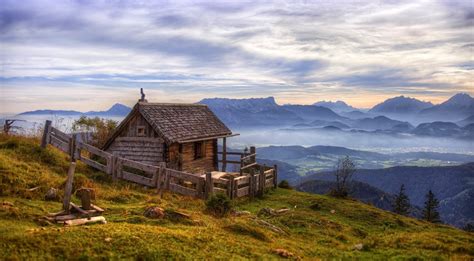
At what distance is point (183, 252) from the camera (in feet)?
32.8

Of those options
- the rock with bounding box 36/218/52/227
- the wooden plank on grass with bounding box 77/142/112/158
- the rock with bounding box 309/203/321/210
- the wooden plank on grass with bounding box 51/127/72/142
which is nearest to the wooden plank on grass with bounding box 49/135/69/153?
the wooden plank on grass with bounding box 51/127/72/142

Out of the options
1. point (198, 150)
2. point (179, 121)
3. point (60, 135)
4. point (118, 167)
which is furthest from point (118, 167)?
point (198, 150)

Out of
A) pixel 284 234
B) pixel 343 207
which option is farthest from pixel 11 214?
pixel 343 207

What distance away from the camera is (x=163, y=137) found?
26.5 m

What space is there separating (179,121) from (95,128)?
33.4ft

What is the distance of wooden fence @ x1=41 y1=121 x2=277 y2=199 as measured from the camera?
70.2 feet

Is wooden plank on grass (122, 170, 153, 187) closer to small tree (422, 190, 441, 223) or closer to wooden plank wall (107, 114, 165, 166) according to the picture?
wooden plank wall (107, 114, 165, 166)

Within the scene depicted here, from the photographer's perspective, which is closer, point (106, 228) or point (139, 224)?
point (106, 228)

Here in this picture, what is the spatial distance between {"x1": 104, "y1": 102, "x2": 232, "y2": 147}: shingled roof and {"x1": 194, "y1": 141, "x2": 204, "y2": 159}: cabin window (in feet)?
3.49

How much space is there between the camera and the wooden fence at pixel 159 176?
21.4m

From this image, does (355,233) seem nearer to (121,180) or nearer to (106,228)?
(106,228)

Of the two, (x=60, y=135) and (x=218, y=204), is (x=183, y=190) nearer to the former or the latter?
(x=218, y=204)

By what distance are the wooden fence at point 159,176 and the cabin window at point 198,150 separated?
3.98m

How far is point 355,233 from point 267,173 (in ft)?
37.1
